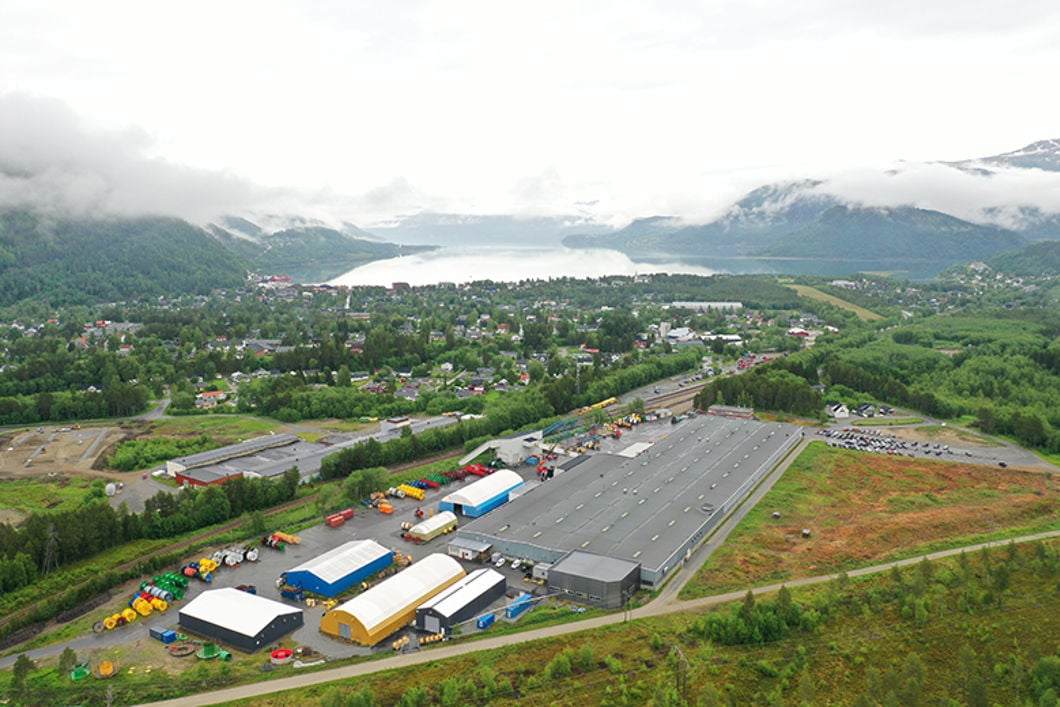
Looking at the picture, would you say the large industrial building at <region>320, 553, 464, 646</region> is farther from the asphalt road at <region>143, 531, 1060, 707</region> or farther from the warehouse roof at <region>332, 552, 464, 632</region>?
the asphalt road at <region>143, 531, 1060, 707</region>

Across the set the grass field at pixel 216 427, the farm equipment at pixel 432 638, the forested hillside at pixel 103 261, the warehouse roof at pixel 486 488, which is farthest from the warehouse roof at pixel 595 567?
the forested hillside at pixel 103 261

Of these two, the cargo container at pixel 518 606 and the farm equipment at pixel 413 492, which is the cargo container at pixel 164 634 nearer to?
the cargo container at pixel 518 606

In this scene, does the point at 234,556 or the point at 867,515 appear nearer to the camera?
the point at 234,556

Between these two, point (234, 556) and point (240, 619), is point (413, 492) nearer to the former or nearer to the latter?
point (234, 556)

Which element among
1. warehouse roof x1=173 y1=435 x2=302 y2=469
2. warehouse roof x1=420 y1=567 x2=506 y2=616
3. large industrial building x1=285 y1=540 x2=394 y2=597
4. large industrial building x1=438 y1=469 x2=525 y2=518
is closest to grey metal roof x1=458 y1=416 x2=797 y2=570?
large industrial building x1=438 y1=469 x2=525 y2=518

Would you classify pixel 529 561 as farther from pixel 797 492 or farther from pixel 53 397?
pixel 53 397

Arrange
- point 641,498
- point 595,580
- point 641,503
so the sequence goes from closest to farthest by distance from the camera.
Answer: point 595,580 < point 641,503 < point 641,498

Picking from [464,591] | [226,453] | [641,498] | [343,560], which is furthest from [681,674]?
[226,453]
